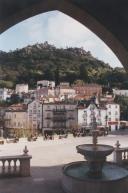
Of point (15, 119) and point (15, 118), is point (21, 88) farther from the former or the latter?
point (15, 118)

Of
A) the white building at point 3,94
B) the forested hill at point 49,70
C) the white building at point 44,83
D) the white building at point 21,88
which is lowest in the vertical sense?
the white building at point 3,94

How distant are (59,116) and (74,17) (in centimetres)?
3863

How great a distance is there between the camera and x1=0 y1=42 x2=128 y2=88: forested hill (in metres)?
61.0

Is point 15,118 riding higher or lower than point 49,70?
lower

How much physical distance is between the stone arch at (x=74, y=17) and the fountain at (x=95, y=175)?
2230 mm

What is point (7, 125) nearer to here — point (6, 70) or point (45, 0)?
point (6, 70)

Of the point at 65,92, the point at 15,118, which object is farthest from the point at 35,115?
the point at 65,92

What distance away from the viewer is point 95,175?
6.50 m

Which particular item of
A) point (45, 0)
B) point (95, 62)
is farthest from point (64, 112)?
point (45, 0)

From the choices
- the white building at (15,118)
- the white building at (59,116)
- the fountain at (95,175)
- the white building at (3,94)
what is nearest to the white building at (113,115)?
the white building at (59,116)

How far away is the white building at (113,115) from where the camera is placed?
44.3 metres

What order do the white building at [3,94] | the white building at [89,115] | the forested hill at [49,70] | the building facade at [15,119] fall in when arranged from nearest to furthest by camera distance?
the white building at [89,115] < the building facade at [15,119] < the white building at [3,94] < the forested hill at [49,70]

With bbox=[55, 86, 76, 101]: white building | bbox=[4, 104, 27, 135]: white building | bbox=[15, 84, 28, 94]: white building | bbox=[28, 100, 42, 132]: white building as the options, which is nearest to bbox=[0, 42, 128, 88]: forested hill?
bbox=[15, 84, 28, 94]: white building

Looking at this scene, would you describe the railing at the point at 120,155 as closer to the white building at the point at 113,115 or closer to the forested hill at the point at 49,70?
the white building at the point at 113,115
